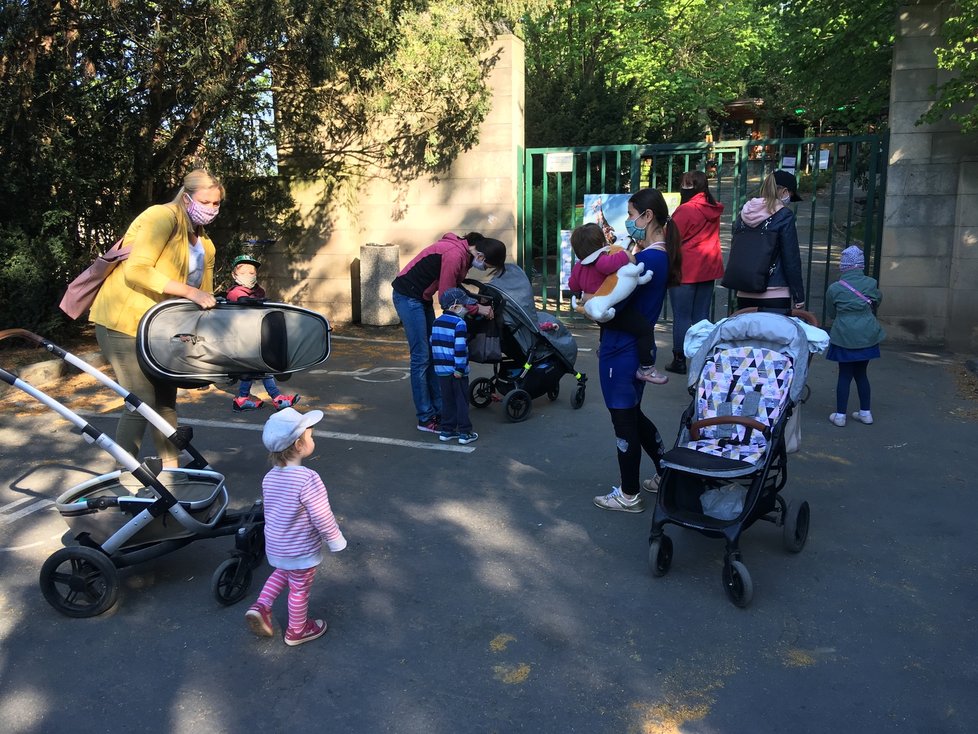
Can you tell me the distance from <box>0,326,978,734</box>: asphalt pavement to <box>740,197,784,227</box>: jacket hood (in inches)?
75.5

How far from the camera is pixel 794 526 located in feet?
15.1

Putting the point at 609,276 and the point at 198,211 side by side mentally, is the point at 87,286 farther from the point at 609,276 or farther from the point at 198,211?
the point at 609,276

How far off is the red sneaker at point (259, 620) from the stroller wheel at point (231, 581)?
0.30 m

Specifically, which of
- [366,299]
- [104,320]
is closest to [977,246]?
[366,299]

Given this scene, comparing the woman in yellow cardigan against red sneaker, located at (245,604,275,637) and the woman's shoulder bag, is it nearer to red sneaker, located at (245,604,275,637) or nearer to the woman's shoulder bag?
the woman's shoulder bag

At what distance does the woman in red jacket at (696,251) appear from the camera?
27.8 feet

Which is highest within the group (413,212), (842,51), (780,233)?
(842,51)

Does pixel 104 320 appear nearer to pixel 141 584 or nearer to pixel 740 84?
pixel 141 584

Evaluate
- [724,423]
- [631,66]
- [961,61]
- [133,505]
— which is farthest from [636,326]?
[631,66]

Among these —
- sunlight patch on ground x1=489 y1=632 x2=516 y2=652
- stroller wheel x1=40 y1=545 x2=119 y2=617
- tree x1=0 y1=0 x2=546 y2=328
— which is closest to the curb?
tree x1=0 y1=0 x2=546 y2=328

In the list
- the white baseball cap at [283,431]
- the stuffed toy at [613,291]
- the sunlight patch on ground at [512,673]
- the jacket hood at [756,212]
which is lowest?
the sunlight patch on ground at [512,673]

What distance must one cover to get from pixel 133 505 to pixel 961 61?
8261mm

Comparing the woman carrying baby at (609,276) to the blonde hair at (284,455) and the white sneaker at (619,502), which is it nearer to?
the white sneaker at (619,502)

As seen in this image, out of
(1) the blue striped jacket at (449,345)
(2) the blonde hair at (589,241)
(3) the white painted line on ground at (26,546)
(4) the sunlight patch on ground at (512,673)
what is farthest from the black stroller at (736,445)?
(3) the white painted line on ground at (26,546)
